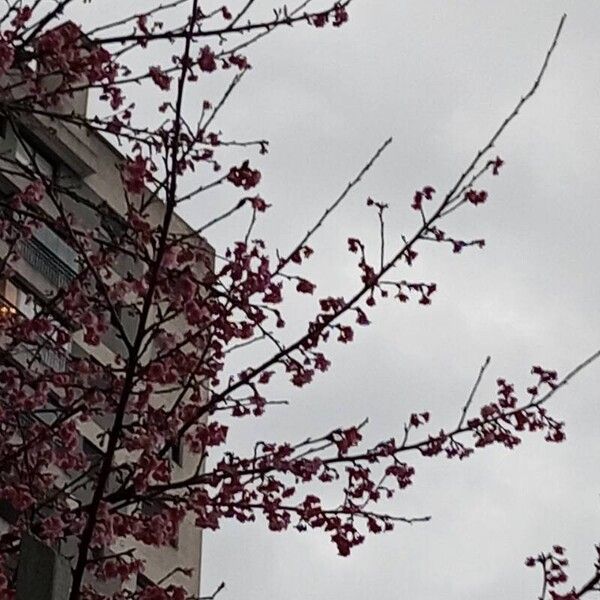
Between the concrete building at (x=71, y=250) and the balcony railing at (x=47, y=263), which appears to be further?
the balcony railing at (x=47, y=263)

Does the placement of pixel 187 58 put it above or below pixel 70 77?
below

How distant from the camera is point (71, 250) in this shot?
26188 millimetres

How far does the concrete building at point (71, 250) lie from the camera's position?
975 inches

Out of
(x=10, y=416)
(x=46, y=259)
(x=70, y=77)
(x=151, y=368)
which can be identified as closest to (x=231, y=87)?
(x=70, y=77)

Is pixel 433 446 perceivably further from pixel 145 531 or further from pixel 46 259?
pixel 46 259

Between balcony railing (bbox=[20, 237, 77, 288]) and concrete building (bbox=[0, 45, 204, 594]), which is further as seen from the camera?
balcony railing (bbox=[20, 237, 77, 288])

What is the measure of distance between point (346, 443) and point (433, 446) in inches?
24.1

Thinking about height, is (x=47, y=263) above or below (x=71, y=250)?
below

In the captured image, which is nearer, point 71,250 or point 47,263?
point 47,263

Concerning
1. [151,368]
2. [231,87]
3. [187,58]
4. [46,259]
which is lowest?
[151,368]

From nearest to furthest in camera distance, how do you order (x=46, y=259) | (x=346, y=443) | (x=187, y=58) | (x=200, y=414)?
1. (x=187, y=58)
2. (x=200, y=414)
3. (x=346, y=443)
4. (x=46, y=259)

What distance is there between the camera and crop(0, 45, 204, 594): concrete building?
81.3 feet

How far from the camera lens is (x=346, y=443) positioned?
10.4 metres

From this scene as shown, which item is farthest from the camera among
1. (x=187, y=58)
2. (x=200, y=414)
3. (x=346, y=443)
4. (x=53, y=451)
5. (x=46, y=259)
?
(x=46, y=259)
